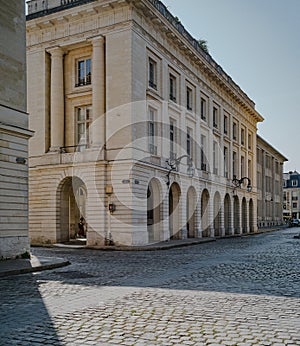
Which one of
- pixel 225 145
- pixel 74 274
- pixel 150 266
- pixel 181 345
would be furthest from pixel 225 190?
pixel 181 345

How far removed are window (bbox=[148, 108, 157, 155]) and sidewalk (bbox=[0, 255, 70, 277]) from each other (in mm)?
13024

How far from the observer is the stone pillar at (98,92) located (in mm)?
25844

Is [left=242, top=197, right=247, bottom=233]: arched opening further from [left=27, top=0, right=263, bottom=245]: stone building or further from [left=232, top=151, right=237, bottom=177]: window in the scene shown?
[left=27, top=0, right=263, bottom=245]: stone building

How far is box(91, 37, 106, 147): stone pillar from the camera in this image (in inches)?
1017

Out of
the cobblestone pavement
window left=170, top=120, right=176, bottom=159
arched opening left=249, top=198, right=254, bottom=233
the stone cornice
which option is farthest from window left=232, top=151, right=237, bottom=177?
the cobblestone pavement

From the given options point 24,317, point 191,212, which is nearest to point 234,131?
point 191,212

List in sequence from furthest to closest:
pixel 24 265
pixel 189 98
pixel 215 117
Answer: pixel 215 117 → pixel 189 98 → pixel 24 265

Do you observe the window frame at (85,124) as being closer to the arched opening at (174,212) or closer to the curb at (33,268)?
the arched opening at (174,212)

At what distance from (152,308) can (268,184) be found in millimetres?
68294

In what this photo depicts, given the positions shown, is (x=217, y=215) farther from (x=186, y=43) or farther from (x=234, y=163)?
(x=186, y=43)

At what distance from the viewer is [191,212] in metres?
34.6

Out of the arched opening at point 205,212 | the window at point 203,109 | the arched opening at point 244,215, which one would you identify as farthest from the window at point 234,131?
the arched opening at point 205,212

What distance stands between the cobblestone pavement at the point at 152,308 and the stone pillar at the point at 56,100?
15460mm

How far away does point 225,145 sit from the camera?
140ft
